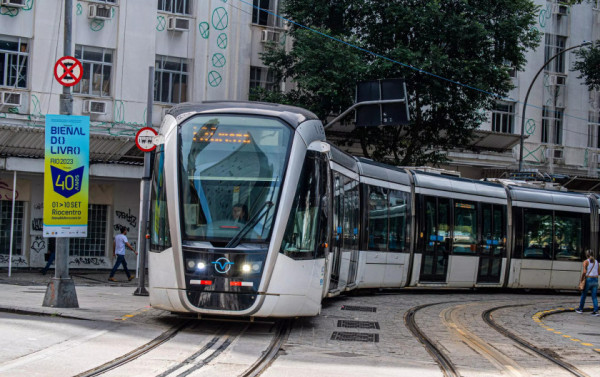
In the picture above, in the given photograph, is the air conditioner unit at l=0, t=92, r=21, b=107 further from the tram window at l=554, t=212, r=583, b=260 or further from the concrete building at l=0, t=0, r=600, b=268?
the tram window at l=554, t=212, r=583, b=260

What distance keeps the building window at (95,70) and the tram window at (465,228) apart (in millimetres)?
12123

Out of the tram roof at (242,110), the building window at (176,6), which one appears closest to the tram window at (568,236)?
the building window at (176,6)

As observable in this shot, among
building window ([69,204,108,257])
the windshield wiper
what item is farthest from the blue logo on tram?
building window ([69,204,108,257])

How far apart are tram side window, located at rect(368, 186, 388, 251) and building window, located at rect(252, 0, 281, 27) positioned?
1314 centimetres

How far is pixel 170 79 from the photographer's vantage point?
30.1 metres

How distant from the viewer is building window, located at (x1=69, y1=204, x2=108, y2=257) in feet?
95.7

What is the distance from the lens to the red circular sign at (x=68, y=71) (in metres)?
14.9

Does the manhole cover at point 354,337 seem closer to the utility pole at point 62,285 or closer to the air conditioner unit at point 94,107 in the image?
the utility pole at point 62,285

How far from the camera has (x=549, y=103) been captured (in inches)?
1603

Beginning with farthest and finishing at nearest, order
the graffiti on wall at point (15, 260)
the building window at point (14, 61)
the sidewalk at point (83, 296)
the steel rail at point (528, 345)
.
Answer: the graffiti on wall at point (15, 260)
the building window at point (14, 61)
the sidewalk at point (83, 296)
the steel rail at point (528, 345)

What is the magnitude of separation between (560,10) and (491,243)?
2021 centimetres

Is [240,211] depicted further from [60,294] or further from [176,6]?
[176,6]

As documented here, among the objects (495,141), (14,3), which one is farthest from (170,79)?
(495,141)

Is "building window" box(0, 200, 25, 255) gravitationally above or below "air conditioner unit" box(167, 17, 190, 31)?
below
